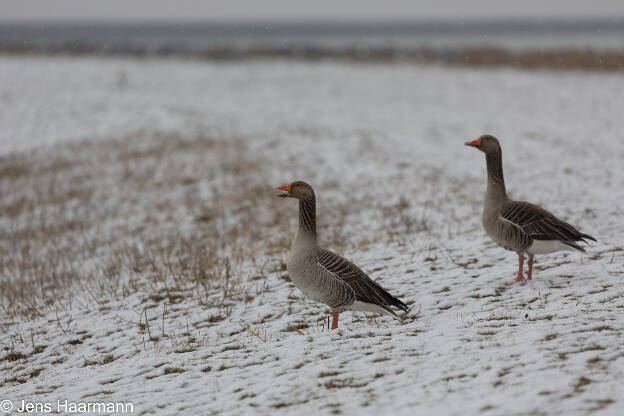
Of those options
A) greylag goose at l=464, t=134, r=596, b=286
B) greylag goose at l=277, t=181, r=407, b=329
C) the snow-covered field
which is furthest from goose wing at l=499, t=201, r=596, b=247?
greylag goose at l=277, t=181, r=407, b=329

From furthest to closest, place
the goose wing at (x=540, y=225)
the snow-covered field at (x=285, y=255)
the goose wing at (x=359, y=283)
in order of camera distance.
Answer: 1. the goose wing at (x=540, y=225)
2. the goose wing at (x=359, y=283)
3. the snow-covered field at (x=285, y=255)

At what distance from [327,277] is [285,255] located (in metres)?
4.49

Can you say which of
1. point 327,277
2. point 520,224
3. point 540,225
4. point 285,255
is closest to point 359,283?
point 327,277

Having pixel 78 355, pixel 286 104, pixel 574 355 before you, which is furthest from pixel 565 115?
pixel 78 355

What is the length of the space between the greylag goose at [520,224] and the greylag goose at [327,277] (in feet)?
6.59

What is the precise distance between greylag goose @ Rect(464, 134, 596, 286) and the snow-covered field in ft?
2.31

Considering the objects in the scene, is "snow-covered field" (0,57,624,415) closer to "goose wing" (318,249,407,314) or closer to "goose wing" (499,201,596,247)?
"goose wing" (318,249,407,314)

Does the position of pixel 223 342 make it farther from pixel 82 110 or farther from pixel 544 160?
pixel 82 110

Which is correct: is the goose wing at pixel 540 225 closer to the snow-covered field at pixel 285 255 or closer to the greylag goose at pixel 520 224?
the greylag goose at pixel 520 224

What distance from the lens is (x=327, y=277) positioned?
632 cm

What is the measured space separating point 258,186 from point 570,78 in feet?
94.5

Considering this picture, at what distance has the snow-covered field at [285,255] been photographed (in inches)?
208

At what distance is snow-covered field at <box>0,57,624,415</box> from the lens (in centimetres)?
529

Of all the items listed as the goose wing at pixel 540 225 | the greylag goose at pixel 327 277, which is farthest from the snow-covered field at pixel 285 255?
the goose wing at pixel 540 225
